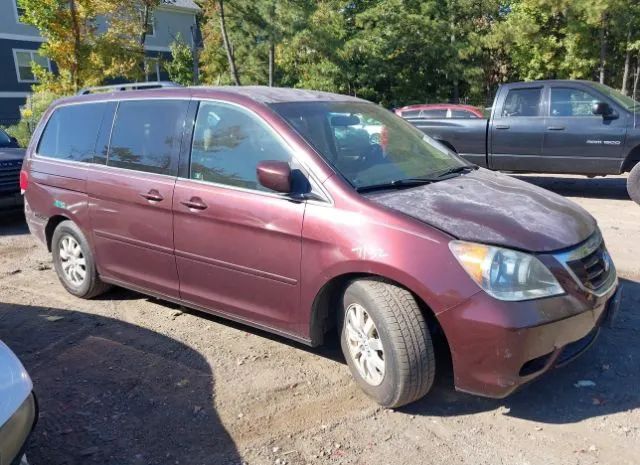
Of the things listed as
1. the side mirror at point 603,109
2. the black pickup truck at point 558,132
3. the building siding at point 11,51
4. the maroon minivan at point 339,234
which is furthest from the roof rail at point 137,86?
the building siding at point 11,51

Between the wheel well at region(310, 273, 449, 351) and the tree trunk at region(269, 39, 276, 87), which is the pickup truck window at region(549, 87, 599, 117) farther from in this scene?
the tree trunk at region(269, 39, 276, 87)

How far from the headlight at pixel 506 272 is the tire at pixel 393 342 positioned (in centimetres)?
39

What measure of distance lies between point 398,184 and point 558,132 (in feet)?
21.8

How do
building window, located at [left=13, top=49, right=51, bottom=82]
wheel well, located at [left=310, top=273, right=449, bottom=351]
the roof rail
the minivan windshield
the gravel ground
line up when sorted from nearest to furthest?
the gravel ground → wheel well, located at [left=310, top=273, right=449, bottom=351] → the minivan windshield → the roof rail → building window, located at [left=13, top=49, right=51, bottom=82]

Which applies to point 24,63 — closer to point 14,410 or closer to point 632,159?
point 632,159

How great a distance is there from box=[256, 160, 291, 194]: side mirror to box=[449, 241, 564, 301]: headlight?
3.36ft

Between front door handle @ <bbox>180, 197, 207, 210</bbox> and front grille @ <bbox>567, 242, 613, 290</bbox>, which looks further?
front door handle @ <bbox>180, 197, 207, 210</bbox>

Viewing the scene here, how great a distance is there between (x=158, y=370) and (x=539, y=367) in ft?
7.73

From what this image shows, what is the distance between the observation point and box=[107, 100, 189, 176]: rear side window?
13.9ft

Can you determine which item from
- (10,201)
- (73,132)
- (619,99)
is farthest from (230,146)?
(619,99)

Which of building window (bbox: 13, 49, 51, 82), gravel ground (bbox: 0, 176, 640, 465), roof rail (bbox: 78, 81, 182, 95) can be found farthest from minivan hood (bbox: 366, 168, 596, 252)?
building window (bbox: 13, 49, 51, 82)

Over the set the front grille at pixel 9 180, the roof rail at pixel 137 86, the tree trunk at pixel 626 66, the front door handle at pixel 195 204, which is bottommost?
the front grille at pixel 9 180

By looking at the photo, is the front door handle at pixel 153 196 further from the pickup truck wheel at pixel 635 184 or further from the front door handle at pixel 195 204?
the pickup truck wheel at pixel 635 184

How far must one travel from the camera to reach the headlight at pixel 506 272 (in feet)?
9.62
